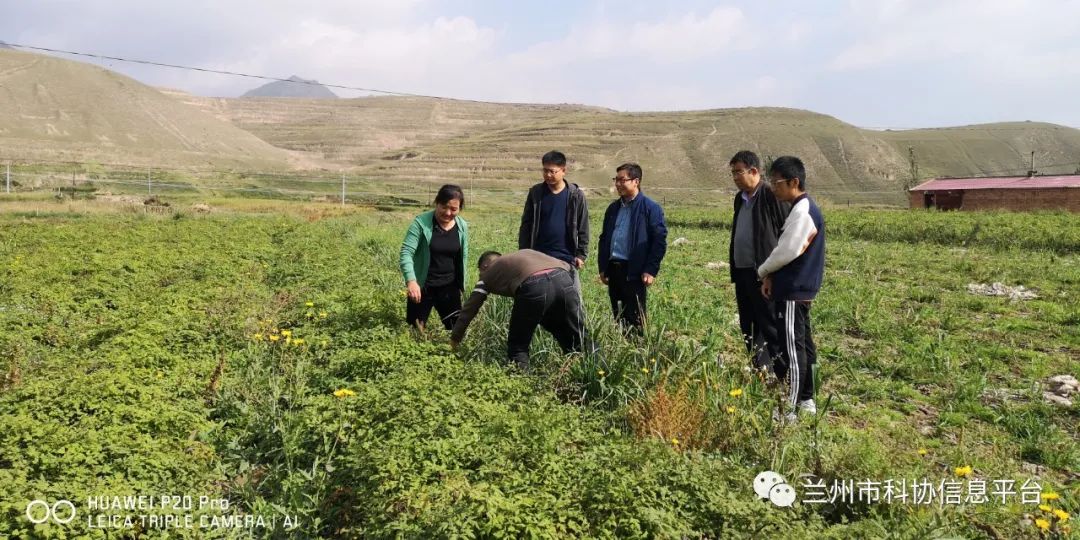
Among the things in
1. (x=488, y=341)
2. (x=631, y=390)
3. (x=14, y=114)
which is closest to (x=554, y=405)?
(x=631, y=390)

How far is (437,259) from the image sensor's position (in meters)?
5.45

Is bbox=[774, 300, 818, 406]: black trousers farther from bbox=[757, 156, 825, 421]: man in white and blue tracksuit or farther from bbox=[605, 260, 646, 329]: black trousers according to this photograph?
bbox=[605, 260, 646, 329]: black trousers

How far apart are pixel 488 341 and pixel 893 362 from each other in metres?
3.83

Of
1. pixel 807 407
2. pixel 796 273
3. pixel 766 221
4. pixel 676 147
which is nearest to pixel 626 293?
pixel 766 221

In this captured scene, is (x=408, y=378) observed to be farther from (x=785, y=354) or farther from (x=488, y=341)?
(x=785, y=354)

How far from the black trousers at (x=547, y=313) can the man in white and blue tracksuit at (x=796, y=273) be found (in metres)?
1.40

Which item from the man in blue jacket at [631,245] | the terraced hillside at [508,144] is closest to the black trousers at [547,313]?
the man in blue jacket at [631,245]

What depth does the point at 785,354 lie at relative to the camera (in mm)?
4531

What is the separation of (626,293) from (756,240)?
125cm

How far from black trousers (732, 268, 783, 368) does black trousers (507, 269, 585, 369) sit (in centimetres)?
136

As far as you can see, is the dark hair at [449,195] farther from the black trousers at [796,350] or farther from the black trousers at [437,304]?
the black trousers at [796,350]

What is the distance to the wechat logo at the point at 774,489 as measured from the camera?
301cm

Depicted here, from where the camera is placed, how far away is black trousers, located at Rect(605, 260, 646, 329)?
553 cm


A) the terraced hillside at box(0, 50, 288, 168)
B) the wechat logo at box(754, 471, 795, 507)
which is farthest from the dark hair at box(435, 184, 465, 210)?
the terraced hillside at box(0, 50, 288, 168)
